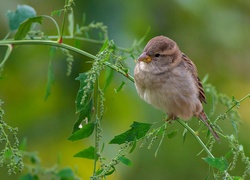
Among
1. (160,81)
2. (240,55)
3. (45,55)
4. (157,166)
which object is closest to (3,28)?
(45,55)

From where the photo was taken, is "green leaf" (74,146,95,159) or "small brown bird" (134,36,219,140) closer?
"green leaf" (74,146,95,159)

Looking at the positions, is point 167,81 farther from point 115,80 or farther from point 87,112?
point 87,112

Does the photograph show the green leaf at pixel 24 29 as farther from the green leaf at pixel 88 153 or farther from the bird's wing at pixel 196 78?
the bird's wing at pixel 196 78

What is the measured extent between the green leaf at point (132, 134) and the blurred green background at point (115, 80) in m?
1.10

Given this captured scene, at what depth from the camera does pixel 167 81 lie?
3008 millimetres

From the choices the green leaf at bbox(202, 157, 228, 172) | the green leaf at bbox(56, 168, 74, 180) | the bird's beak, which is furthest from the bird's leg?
the green leaf at bbox(56, 168, 74, 180)

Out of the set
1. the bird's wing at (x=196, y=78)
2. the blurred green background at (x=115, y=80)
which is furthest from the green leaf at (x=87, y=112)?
the bird's wing at (x=196, y=78)

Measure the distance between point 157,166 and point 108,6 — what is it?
137 cm

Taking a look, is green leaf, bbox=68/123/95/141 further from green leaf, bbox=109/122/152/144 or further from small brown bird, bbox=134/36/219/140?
small brown bird, bbox=134/36/219/140

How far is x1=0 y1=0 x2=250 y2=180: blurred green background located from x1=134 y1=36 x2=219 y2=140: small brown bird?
26 cm

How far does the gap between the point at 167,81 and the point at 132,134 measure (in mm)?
1030

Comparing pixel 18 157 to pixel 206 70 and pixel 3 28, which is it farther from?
pixel 206 70

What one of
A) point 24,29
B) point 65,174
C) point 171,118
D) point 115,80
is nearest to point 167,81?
point 171,118

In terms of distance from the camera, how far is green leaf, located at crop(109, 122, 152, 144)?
6.53ft
